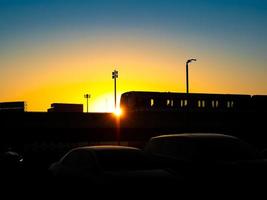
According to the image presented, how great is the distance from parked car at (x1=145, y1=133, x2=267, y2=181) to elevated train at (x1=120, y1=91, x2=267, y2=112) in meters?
36.9

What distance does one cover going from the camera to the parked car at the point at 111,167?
7.95m

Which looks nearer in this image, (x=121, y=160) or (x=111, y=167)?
(x=111, y=167)

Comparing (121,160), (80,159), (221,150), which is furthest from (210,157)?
(80,159)

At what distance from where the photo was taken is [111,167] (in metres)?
8.34

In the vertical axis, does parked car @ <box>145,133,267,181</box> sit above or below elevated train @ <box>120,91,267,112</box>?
below

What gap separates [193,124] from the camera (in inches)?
1866

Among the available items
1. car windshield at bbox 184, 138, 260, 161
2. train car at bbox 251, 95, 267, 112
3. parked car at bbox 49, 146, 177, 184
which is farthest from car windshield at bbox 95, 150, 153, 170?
train car at bbox 251, 95, 267, 112

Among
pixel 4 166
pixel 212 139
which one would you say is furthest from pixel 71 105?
pixel 212 139

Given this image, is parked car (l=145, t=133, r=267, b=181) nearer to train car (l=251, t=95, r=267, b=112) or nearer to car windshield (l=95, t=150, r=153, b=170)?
car windshield (l=95, t=150, r=153, b=170)

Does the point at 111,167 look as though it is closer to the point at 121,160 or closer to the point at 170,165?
the point at 121,160

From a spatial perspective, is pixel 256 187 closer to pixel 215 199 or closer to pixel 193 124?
pixel 215 199

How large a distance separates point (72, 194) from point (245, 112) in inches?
1889

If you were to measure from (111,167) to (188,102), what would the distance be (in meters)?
42.6

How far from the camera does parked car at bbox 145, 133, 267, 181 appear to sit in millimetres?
8922
